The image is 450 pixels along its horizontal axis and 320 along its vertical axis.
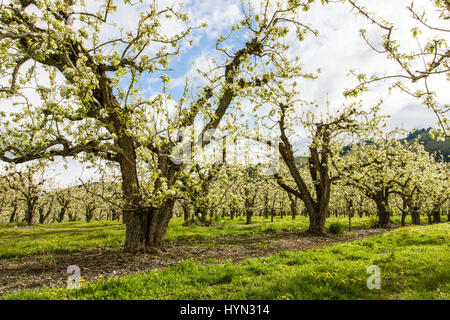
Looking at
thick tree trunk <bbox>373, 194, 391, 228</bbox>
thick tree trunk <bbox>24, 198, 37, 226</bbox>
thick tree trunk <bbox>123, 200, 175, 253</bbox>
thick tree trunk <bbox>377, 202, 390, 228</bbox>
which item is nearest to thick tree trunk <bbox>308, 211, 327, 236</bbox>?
thick tree trunk <bbox>373, 194, 391, 228</bbox>

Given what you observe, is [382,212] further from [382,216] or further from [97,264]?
[97,264]

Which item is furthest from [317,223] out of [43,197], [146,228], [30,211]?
[43,197]

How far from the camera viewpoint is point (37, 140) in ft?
22.7

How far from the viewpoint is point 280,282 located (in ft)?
23.8

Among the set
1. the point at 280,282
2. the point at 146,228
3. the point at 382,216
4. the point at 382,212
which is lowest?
the point at 382,216

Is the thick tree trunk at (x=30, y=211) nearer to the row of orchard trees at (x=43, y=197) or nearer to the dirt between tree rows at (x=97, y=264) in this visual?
the row of orchard trees at (x=43, y=197)

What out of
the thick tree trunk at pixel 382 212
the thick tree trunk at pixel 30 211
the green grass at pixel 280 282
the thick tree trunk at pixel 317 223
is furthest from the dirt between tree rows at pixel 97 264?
the thick tree trunk at pixel 30 211

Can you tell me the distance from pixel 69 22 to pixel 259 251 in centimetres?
1291

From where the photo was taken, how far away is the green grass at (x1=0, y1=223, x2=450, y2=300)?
6.53 metres

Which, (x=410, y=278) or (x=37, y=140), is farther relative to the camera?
(x=410, y=278)

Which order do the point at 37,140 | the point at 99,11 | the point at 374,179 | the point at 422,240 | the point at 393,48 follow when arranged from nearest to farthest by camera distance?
the point at 393,48
the point at 37,140
the point at 99,11
the point at 422,240
the point at 374,179

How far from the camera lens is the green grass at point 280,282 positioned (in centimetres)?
653
